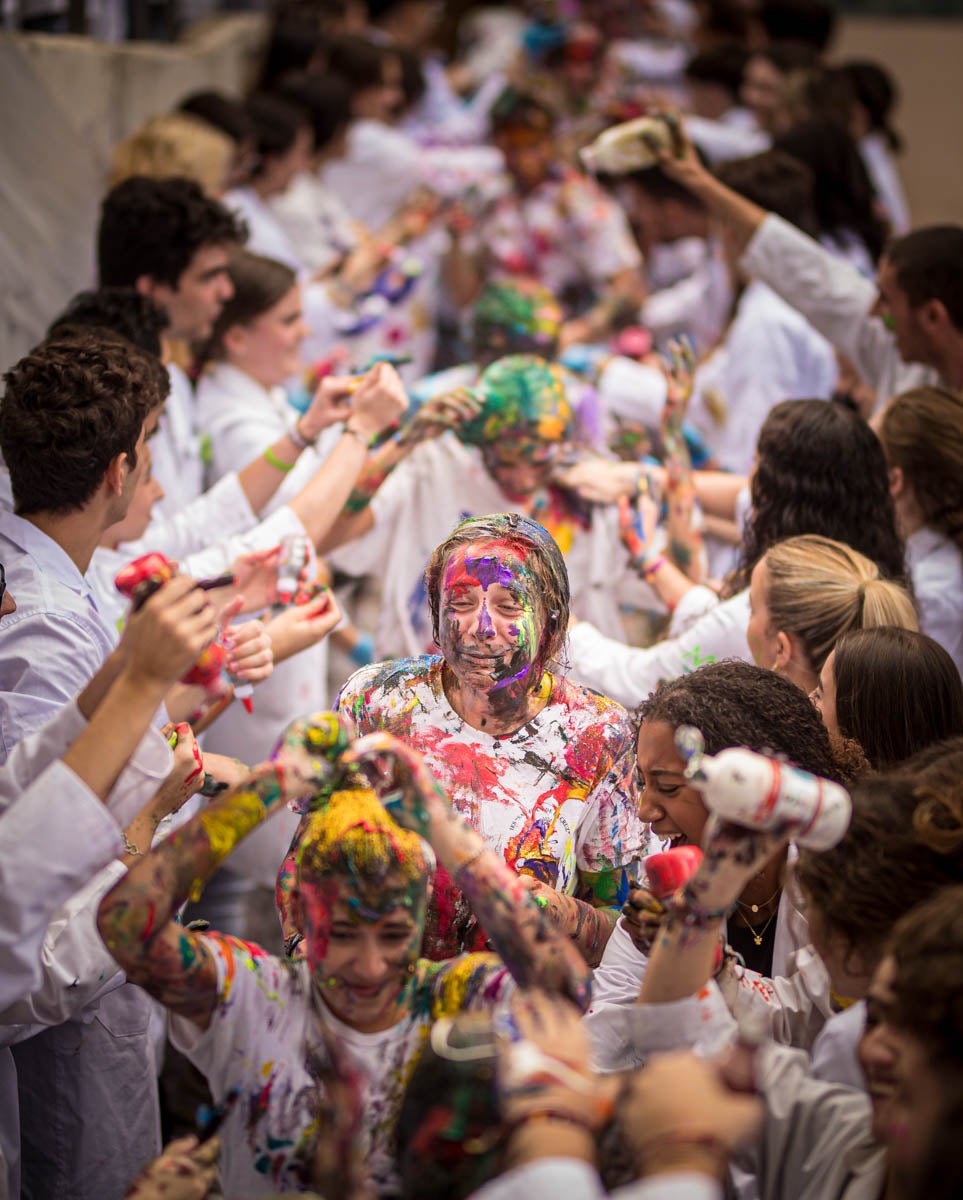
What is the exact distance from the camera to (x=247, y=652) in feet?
7.97

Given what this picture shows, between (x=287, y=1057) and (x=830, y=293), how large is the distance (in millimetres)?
3208

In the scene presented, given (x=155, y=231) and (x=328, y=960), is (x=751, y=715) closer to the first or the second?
(x=328, y=960)

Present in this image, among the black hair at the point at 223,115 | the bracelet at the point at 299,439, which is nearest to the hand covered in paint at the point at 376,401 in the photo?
the bracelet at the point at 299,439

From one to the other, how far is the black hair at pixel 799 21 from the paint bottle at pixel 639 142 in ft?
19.7

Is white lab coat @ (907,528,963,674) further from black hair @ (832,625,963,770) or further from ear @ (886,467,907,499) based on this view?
black hair @ (832,625,963,770)

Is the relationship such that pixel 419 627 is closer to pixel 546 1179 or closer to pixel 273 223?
pixel 546 1179

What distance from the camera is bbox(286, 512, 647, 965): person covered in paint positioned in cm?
223

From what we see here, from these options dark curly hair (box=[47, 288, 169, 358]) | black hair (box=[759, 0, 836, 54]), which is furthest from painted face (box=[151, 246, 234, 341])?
black hair (box=[759, 0, 836, 54])

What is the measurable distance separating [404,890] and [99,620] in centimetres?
99

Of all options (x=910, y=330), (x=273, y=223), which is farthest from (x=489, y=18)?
(x=910, y=330)

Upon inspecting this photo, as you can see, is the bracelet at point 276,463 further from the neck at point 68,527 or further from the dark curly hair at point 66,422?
the neck at point 68,527

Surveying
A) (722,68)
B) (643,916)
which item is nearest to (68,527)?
(643,916)

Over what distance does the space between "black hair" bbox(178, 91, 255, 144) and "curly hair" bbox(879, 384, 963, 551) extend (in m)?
3.96

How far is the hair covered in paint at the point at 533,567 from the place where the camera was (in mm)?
2312
